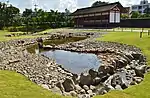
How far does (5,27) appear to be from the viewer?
75688 millimetres

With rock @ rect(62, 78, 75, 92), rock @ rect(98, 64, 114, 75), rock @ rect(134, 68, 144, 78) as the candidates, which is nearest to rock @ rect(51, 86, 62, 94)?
rock @ rect(62, 78, 75, 92)

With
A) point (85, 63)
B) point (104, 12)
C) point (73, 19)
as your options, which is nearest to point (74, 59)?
point (85, 63)

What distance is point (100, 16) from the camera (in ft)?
229

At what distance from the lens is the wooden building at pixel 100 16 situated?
6675 cm

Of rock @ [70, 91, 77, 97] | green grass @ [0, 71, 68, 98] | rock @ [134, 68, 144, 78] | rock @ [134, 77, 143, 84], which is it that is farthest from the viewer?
rock @ [134, 68, 144, 78]

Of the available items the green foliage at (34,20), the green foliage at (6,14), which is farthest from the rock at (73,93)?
the green foliage at (6,14)

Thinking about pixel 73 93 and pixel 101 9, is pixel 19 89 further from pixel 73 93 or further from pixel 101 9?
pixel 101 9

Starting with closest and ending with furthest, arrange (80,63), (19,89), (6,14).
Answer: (19,89) < (80,63) < (6,14)

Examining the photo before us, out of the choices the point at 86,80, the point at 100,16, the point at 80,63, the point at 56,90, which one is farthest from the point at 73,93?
the point at 100,16

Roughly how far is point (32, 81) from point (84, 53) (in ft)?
58.0

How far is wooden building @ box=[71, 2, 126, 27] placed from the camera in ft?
219

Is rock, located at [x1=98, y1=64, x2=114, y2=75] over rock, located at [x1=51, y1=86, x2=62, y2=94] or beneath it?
beneath

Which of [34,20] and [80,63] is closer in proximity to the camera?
[80,63]

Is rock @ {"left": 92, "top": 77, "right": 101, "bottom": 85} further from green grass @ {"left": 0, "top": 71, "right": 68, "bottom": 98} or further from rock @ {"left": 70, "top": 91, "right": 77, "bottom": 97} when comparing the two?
green grass @ {"left": 0, "top": 71, "right": 68, "bottom": 98}
